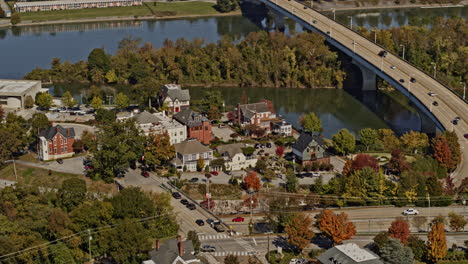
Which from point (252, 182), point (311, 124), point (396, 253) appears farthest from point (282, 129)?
point (396, 253)

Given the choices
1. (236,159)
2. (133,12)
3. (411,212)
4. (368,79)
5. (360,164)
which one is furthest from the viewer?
(133,12)

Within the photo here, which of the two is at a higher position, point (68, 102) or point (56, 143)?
point (56, 143)

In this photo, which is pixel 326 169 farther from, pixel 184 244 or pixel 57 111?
pixel 57 111

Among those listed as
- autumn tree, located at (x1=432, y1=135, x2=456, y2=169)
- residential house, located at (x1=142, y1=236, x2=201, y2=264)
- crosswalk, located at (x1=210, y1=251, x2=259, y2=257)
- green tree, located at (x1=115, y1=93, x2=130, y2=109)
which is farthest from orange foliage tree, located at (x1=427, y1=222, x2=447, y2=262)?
green tree, located at (x1=115, y1=93, x2=130, y2=109)

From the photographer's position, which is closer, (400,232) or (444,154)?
(400,232)

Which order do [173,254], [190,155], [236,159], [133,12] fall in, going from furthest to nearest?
1. [133,12]
2. [236,159]
3. [190,155]
4. [173,254]

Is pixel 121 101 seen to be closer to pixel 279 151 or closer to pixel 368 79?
pixel 279 151
